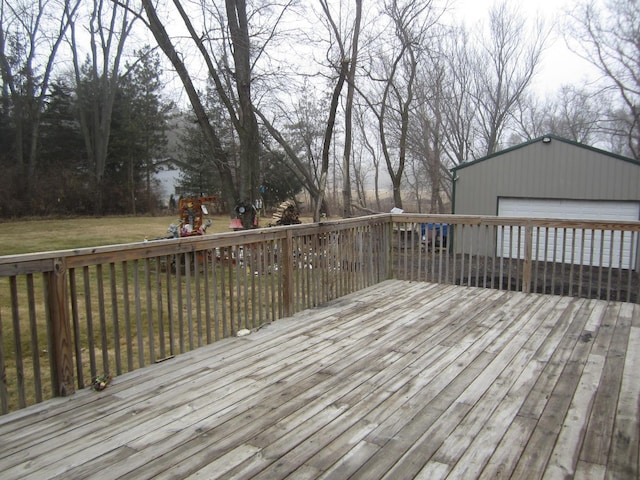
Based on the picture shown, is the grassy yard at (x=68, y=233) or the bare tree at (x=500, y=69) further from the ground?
the bare tree at (x=500, y=69)

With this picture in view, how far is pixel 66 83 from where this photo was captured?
2030 cm

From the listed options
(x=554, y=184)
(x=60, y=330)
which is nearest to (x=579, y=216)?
(x=554, y=184)

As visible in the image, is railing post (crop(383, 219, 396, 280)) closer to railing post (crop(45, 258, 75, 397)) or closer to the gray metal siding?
railing post (crop(45, 258, 75, 397))

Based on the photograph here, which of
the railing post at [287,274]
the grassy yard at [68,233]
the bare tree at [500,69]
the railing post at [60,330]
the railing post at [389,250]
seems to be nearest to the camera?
the railing post at [60,330]

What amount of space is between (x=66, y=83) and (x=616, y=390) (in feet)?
75.3

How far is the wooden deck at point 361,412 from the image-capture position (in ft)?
6.30

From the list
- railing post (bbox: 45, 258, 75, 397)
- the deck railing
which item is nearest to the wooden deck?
railing post (bbox: 45, 258, 75, 397)

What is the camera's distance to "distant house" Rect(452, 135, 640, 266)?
32.1 feet

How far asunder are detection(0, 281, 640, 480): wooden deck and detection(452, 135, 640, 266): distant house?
23.4 ft

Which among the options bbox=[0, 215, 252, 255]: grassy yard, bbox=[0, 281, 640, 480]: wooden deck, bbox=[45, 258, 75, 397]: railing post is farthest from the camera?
bbox=[0, 215, 252, 255]: grassy yard

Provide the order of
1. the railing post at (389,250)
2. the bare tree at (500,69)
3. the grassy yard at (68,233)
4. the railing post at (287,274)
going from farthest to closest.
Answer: the bare tree at (500,69)
the grassy yard at (68,233)
the railing post at (389,250)
the railing post at (287,274)

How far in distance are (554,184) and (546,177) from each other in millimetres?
236

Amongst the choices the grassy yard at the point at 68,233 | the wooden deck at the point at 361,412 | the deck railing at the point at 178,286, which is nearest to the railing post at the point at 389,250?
the deck railing at the point at 178,286

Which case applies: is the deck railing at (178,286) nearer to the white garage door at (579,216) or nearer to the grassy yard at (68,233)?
the grassy yard at (68,233)
